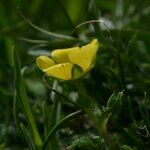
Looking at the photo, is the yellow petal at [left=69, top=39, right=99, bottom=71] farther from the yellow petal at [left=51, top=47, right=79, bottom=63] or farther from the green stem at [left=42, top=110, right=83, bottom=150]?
the green stem at [left=42, top=110, right=83, bottom=150]

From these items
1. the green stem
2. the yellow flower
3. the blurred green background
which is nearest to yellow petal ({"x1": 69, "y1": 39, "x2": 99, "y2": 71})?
the yellow flower

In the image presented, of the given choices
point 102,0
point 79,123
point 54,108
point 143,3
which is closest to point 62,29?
point 102,0

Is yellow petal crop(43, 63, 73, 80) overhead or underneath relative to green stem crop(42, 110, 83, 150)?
overhead

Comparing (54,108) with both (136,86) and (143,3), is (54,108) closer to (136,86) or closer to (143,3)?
(136,86)

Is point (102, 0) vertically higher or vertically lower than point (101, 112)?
lower

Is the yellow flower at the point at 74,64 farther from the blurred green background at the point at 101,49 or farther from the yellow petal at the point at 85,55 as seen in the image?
the blurred green background at the point at 101,49

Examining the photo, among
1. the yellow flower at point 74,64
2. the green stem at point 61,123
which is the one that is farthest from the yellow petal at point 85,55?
the green stem at point 61,123
